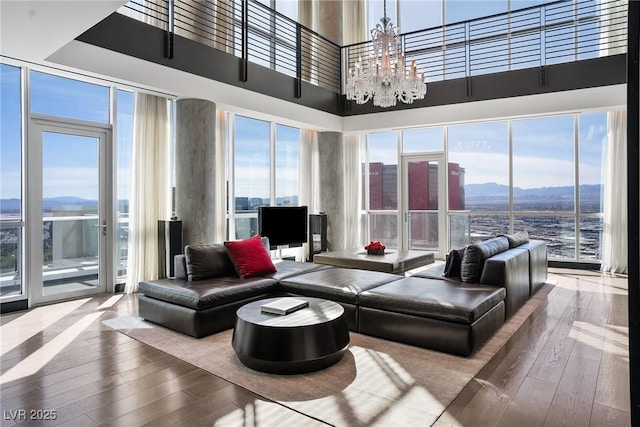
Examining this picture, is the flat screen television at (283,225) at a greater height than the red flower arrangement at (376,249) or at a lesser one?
greater

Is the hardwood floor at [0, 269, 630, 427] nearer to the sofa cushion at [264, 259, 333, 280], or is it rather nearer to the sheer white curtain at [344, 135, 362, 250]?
the sofa cushion at [264, 259, 333, 280]

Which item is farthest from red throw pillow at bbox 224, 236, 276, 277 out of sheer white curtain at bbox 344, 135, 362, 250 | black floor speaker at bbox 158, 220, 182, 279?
sheer white curtain at bbox 344, 135, 362, 250

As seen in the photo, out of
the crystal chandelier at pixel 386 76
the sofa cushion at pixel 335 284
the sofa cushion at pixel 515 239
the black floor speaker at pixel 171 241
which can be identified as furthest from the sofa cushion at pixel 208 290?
the sofa cushion at pixel 515 239

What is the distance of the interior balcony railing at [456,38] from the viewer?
6324 mm

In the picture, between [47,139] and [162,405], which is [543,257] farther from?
[47,139]

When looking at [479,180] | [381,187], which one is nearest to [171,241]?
[381,187]

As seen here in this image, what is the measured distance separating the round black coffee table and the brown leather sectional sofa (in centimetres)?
67

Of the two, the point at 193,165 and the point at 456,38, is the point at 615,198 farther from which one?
the point at 193,165

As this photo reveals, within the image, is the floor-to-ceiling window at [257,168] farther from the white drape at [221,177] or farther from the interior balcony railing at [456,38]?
the interior balcony railing at [456,38]

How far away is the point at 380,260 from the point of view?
18.6 ft

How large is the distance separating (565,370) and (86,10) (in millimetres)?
4484

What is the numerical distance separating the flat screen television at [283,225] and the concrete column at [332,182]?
1099 millimetres

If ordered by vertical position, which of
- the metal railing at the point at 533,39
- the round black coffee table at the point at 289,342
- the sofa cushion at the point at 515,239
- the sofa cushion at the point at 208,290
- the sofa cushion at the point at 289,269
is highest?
the metal railing at the point at 533,39

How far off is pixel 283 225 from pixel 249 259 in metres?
2.61
